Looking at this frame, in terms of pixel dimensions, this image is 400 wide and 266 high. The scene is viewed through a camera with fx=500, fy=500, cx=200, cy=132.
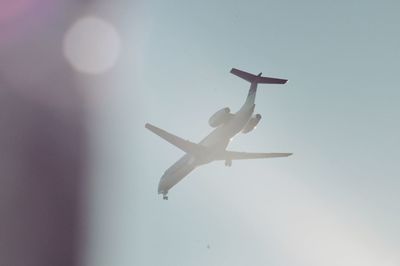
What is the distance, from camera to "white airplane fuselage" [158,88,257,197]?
56787mm

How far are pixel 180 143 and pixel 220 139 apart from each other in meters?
4.97

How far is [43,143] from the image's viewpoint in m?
13.2

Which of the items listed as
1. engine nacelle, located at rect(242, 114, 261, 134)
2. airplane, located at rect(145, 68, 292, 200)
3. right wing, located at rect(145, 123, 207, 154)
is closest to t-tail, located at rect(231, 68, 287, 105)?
airplane, located at rect(145, 68, 292, 200)

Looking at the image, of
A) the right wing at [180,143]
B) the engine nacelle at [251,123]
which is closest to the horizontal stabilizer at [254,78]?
the engine nacelle at [251,123]

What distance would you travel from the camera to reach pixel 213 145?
60750 millimetres

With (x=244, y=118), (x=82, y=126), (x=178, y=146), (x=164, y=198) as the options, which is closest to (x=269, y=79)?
(x=244, y=118)

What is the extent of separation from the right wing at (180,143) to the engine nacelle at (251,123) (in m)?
5.73

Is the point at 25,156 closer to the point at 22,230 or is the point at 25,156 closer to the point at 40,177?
the point at 40,177

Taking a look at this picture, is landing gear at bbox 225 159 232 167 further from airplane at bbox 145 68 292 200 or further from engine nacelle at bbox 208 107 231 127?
engine nacelle at bbox 208 107 231 127

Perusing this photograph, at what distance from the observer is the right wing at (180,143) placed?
2354 inches

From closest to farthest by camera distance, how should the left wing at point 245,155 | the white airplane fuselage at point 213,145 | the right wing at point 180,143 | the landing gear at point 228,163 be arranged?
1. the white airplane fuselage at point 213,145
2. the right wing at point 180,143
3. the landing gear at point 228,163
4. the left wing at point 245,155

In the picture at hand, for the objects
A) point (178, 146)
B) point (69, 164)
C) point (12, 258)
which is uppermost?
point (178, 146)

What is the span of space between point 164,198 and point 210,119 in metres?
16.2

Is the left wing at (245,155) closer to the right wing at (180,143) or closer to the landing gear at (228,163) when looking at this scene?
the landing gear at (228,163)
